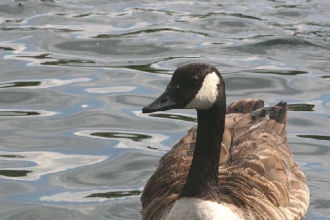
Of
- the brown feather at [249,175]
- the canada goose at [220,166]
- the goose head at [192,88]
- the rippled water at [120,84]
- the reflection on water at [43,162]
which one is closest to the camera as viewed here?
the goose head at [192,88]

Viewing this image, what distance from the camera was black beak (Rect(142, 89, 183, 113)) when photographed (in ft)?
23.7

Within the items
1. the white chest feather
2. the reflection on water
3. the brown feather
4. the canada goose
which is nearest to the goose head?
the canada goose

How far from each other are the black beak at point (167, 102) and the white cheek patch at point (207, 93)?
0.14 m

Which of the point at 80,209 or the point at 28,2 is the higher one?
the point at 28,2

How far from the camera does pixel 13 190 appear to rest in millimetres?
9430

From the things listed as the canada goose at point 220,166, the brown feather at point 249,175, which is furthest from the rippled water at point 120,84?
the canada goose at point 220,166

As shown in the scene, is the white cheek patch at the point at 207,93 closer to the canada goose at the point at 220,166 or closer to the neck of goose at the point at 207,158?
the canada goose at the point at 220,166

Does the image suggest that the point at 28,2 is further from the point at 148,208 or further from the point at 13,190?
the point at 148,208

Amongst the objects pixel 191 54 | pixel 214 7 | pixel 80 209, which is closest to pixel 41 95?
pixel 191 54

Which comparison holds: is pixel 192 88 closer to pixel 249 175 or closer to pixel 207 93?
pixel 207 93

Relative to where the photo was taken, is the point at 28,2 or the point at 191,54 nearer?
the point at 191,54

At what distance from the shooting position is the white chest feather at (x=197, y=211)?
7711 millimetres

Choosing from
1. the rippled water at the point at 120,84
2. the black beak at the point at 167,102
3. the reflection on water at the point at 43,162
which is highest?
the black beak at the point at 167,102

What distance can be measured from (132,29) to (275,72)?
9.85 ft
